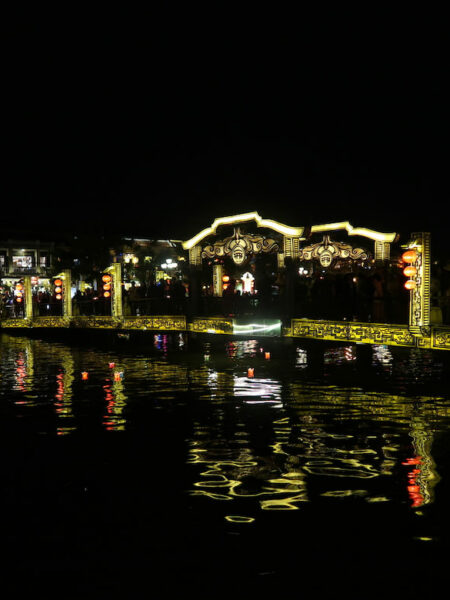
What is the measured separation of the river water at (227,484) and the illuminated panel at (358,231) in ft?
29.7

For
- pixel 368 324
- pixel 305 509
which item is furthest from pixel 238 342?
pixel 305 509

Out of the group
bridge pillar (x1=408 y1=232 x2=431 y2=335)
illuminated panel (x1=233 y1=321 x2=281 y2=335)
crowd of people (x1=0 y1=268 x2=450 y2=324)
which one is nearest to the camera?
bridge pillar (x1=408 y1=232 x2=431 y2=335)

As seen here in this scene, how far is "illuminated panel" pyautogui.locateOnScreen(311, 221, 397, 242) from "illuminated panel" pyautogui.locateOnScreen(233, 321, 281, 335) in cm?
354

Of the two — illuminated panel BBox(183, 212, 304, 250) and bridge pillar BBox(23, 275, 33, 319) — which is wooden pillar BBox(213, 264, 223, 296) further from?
bridge pillar BBox(23, 275, 33, 319)

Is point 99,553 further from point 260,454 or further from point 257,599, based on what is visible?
point 260,454

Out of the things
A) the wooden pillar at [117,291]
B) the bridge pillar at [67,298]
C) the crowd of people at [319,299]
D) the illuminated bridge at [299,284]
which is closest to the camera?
the illuminated bridge at [299,284]

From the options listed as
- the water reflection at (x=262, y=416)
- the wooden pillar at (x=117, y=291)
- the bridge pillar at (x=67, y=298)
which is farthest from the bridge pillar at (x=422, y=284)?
the bridge pillar at (x=67, y=298)

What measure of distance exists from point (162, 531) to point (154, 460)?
192 cm

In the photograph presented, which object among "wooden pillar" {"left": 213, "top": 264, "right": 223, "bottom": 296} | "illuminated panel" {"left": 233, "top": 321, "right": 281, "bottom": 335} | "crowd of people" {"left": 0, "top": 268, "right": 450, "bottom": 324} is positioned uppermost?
"wooden pillar" {"left": 213, "top": 264, "right": 223, "bottom": 296}

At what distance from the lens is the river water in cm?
392

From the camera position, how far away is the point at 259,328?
22.7m

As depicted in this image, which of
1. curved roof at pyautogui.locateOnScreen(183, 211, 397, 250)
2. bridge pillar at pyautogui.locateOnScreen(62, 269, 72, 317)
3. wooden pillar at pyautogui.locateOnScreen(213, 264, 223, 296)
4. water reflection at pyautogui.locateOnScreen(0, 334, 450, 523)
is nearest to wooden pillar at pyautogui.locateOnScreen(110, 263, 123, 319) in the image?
bridge pillar at pyautogui.locateOnScreen(62, 269, 72, 317)

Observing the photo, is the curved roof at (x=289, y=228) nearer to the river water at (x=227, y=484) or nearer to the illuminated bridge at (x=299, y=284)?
the illuminated bridge at (x=299, y=284)

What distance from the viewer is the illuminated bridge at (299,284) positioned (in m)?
17.0
